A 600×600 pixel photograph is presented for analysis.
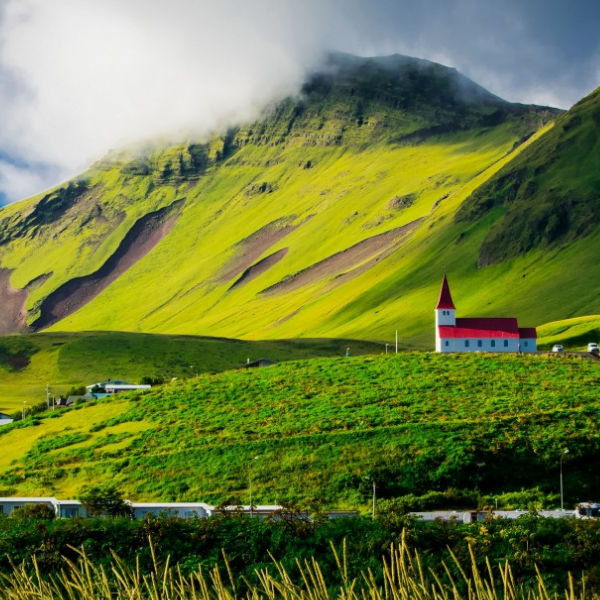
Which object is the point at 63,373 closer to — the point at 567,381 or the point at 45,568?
the point at 567,381

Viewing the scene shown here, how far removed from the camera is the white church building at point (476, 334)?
117 metres

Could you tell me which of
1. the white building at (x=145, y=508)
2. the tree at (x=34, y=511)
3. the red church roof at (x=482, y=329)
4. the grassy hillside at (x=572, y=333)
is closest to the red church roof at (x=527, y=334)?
the red church roof at (x=482, y=329)

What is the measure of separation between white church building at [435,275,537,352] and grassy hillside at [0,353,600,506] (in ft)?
66.2

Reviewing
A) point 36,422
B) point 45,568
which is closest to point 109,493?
point 45,568

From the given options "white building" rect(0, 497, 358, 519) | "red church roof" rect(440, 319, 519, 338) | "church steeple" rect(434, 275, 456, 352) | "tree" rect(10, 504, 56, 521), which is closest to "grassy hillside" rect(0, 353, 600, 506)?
"white building" rect(0, 497, 358, 519)

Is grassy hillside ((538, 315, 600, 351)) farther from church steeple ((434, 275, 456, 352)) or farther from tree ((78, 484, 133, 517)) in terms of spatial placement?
tree ((78, 484, 133, 517))

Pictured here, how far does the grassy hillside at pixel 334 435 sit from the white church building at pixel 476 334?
20.2m

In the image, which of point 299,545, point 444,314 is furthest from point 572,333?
point 299,545

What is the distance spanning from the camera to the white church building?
117 m

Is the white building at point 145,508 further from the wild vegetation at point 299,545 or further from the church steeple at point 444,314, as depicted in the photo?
the church steeple at point 444,314

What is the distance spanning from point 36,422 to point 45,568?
194ft

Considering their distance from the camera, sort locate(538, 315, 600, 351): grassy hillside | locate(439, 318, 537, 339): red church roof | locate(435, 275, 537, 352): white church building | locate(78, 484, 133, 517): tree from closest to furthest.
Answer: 1. locate(78, 484, 133, 517): tree
2. locate(435, 275, 537, 352): white church building
3. locate(439, 318, 537, 339): red church roof
4. locate(538, 315, 600, 351): grassy hillside

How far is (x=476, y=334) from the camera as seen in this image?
4604 inches

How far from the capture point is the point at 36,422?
92.0 m
